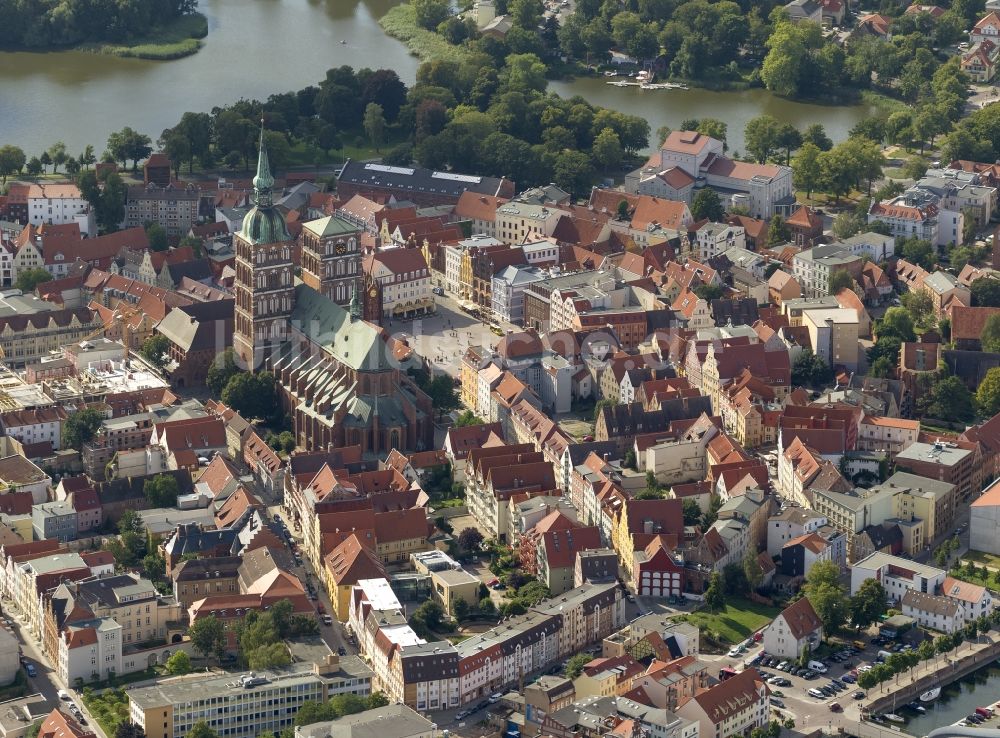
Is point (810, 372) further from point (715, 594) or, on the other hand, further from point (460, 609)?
point (460, 609)

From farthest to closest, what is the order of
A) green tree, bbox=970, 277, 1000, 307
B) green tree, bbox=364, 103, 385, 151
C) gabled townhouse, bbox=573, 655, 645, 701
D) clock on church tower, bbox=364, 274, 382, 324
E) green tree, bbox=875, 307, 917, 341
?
green tree, bbox=364, 103, 385, 151 < green tree, bbox=970, 277, 1000, 307 < clock on church tower, bbox=364, 274, 382, 324 < green tree, bbox=875, 307, 917, 341 < gabled townhouse, bbox=573, 655, 645, 701

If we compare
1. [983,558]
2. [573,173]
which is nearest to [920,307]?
[983,558]

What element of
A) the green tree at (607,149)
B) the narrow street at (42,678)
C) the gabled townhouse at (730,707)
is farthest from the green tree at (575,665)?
the green tree at (607,149)

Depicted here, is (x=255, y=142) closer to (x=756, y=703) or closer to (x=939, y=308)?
(x=939, y=308)

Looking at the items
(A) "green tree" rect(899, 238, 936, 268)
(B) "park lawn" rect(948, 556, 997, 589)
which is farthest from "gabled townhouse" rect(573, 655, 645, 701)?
(A) "green tree" rect(899, 238, 936, 268)

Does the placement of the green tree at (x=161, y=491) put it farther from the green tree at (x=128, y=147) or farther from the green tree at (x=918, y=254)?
the green tree at (x=128, y=147)

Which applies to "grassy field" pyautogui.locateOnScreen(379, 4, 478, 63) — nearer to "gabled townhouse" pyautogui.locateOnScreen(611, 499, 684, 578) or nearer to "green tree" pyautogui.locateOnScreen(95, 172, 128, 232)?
"green tree" pyautogui.locateOnScreen(95, 172, 128, 232)
